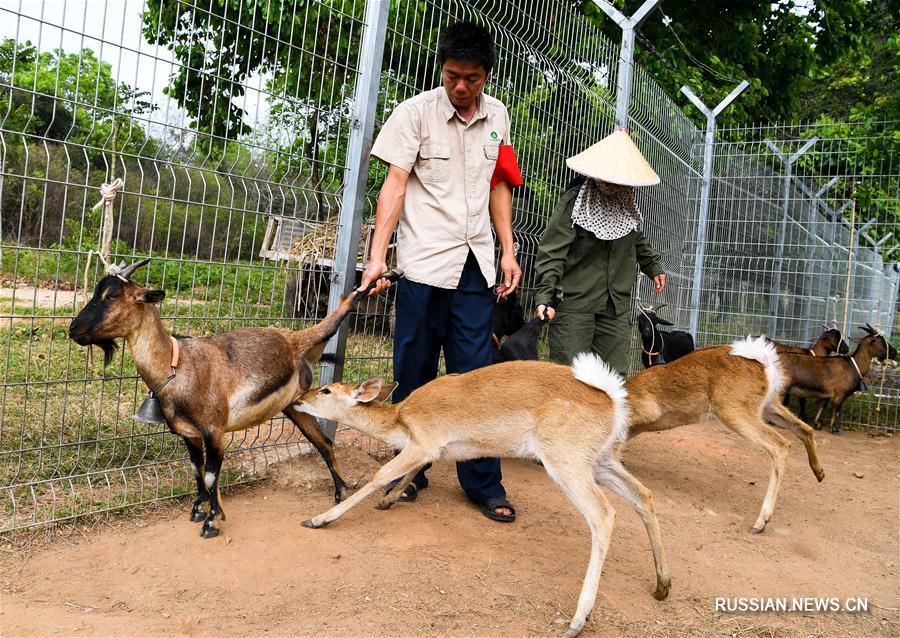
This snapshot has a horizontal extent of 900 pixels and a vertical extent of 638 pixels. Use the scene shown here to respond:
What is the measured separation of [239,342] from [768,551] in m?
3.29

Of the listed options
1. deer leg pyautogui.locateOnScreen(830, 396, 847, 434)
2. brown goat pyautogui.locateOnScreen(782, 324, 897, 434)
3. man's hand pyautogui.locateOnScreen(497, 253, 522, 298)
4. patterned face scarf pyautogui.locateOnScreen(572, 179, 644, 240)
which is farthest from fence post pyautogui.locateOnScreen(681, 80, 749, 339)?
man's hand pyautogui.locateOnScreen(497, 253, 522, 298)

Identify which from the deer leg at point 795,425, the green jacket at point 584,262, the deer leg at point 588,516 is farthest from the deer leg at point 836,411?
the deer leg at point 588,516

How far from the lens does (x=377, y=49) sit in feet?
14.0

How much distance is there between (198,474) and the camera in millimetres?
3463

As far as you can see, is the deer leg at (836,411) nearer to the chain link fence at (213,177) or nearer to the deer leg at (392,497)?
the chain link fence at (213,177)

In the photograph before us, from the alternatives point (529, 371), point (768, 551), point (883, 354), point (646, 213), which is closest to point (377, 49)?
point (529, 371)

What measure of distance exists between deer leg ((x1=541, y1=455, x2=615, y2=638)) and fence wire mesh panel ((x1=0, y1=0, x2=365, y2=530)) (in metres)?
1.79

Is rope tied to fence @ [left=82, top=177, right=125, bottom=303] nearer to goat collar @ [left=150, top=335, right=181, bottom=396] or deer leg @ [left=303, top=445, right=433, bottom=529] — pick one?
goat collar @ [left=150, top=335, right=181, bottom=396]

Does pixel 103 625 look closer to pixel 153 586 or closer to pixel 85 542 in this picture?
pixel 153 586

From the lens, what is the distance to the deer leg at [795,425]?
216 inches

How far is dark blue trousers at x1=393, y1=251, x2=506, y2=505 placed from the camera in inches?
163

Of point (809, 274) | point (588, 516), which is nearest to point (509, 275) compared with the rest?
point (588, 516)

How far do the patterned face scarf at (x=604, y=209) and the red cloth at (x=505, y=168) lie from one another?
0.93 meters

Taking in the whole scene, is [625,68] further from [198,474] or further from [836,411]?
[198,474]
